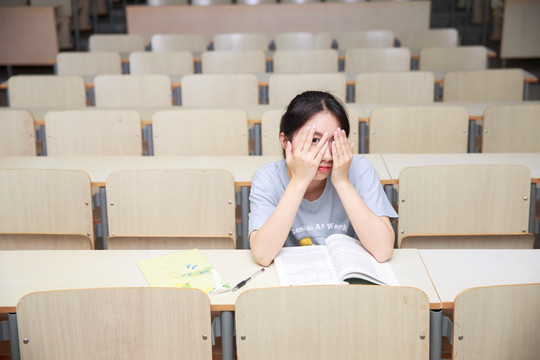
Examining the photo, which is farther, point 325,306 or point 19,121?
point 19,121

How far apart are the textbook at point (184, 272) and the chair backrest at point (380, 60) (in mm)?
3343

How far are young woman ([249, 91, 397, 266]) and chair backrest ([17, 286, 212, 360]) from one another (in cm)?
40

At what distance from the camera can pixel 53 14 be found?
732 centimetres

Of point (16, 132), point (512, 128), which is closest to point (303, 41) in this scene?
point (512, 128)

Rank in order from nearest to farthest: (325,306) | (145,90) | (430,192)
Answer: (325,306)
(430,192)
(145,90)

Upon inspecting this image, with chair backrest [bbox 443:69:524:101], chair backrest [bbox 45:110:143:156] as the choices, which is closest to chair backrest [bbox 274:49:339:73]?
chair backrest [bbox 443:69:524:101]

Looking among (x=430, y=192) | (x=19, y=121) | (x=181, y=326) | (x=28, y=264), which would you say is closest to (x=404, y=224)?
(x=430, y=192)

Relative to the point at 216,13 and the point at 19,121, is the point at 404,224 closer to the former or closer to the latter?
the point at 19,121

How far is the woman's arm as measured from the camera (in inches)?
73.0

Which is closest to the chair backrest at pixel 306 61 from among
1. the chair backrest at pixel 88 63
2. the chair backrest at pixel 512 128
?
the chair backrest at pixel 88 63

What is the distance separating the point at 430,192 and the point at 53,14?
20.4 ft

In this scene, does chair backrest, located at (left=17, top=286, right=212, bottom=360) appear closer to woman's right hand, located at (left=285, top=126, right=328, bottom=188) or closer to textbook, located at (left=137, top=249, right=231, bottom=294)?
textbook, located at (left=137, top=249, right=231, bottom=294)

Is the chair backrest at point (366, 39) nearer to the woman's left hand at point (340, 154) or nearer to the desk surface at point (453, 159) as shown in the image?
the desk surface at point (453, 159)

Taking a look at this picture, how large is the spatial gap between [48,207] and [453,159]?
5.89 feet
